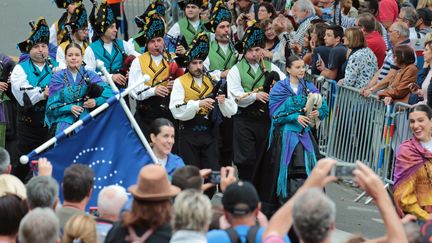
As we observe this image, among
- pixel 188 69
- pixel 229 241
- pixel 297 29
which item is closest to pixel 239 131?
pixel 188 69

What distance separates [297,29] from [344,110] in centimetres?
275

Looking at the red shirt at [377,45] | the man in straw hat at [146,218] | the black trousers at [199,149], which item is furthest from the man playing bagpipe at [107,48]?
the man in straw hat at [146,218]

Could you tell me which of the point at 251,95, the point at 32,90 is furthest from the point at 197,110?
the point at 32,90

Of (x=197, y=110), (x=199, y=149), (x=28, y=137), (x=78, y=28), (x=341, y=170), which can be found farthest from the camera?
(x=78, y=28)

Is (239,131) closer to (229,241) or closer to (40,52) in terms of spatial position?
(40,52)

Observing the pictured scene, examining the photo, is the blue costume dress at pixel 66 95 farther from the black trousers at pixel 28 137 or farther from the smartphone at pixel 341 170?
the smartphone at pixel 341 170

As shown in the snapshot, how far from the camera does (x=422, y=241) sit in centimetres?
816

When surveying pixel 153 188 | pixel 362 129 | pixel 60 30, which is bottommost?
pixel 362 129

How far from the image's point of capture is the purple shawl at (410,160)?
12117 mm

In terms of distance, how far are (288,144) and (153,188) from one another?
562 cm

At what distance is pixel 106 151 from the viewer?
11.8 meters

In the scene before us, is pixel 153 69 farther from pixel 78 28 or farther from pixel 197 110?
pixel 78 28

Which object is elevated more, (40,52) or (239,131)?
(40,52)

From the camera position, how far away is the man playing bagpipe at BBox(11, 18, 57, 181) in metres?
15.2
